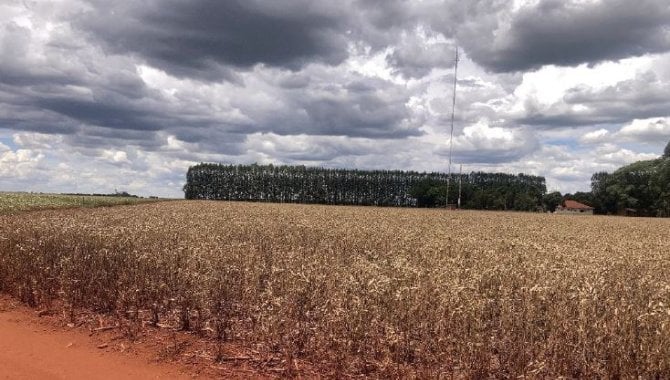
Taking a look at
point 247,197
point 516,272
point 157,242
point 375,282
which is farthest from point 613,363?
point 247,197

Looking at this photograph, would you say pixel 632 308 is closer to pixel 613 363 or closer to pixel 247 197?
pixel 613 363

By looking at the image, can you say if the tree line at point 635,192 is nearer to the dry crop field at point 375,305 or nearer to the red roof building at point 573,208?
the red roof building at point 573,208

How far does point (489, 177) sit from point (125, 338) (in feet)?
537

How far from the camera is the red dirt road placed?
6770 mm

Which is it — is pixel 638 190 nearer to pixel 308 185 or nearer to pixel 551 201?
pixel 551 201

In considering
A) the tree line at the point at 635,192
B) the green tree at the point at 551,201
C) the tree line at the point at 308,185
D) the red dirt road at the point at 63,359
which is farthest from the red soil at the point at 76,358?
the tree line at the point at 308,185

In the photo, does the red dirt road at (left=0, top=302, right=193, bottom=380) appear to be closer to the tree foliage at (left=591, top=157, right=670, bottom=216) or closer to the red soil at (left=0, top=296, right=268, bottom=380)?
the red soil at (left=0, top=296, right=268, bottom=380)

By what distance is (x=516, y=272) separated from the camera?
36.1 feet

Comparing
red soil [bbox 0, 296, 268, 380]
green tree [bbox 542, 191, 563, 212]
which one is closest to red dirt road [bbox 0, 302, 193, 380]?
red soil [bbox 0, 296, 268, 380]

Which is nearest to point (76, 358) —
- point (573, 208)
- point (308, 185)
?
point (573, 208)

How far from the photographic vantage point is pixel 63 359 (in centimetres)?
735

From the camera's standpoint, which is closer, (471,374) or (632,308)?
(471,374)

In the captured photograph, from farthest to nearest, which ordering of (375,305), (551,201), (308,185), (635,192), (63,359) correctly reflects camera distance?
(308,185), (551,201), (635,192), (375,305), (63,359)

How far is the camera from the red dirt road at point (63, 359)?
6.77 m
